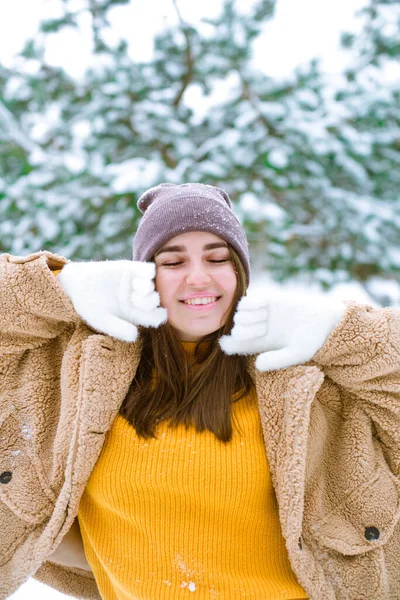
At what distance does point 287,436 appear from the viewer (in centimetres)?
150

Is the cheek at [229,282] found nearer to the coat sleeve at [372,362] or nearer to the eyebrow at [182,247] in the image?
the eyebrow at [182,247]

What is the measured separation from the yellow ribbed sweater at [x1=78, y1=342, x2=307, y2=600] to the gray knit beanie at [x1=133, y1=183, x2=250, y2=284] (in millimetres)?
568

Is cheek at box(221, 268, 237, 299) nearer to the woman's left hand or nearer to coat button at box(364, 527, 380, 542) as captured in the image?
the woman's left hand

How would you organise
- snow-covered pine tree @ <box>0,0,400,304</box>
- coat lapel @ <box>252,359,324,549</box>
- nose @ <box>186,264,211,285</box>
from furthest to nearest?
snow-covered pine tree @ <box>0,0,400,304</box> → nose @ <box>186,264,211,285</box> → coat lapel @ <box>252,359,324,549</box>

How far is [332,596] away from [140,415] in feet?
2.41

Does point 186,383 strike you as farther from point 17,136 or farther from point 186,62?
point 186,62

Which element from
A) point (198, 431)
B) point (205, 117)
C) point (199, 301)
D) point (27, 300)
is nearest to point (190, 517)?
point (198, 431)

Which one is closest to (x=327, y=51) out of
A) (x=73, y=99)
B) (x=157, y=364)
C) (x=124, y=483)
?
(x=73, y=99)

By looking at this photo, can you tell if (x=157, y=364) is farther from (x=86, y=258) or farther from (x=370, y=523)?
(x=86, y=258)

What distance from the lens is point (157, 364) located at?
171 centimetres

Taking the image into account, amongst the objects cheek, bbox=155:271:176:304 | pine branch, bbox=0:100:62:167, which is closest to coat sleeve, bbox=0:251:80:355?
cheek, bbox=155:271:176:304

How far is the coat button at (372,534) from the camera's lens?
152 centimetres

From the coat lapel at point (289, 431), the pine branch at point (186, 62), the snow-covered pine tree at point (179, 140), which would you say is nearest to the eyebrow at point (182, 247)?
the coat lapel at point (289, 431)

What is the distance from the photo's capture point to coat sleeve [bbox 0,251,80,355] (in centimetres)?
156
